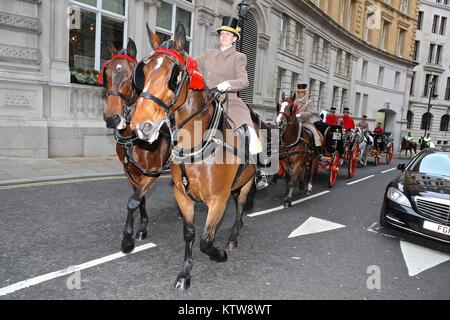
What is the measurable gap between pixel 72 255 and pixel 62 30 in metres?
9.56

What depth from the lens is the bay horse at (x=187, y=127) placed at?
2.86 metres

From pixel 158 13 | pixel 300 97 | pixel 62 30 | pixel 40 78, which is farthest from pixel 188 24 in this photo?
pixel 300 97

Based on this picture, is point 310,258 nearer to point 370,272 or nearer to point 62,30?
point 370,272

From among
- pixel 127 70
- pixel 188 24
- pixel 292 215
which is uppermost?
pixel 188 24

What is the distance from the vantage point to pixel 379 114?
40.8 meters

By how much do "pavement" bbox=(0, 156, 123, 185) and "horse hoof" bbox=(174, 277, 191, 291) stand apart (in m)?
5.93

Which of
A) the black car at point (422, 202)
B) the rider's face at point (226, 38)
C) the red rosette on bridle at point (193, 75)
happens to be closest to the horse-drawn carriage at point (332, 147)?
the black car at point (422, 202)

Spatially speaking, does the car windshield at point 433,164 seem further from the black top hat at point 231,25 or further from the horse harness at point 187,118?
the black top hat at point 231,25

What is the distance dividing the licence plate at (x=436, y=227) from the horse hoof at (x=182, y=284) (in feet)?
13.0

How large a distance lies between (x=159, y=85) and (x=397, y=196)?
487 centimetres

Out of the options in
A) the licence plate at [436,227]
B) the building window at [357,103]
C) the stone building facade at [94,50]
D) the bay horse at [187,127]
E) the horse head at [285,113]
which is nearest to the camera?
the bay horse at [187,127]

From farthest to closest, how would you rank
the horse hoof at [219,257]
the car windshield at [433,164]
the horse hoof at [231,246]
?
the car windshield at [433,164], the horse hoof at [231,246], the horse hoof at [219,257]

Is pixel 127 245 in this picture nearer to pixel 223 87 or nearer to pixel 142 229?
pixel 142 229

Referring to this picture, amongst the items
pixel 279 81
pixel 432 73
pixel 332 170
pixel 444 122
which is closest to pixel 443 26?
pixel 432 73
